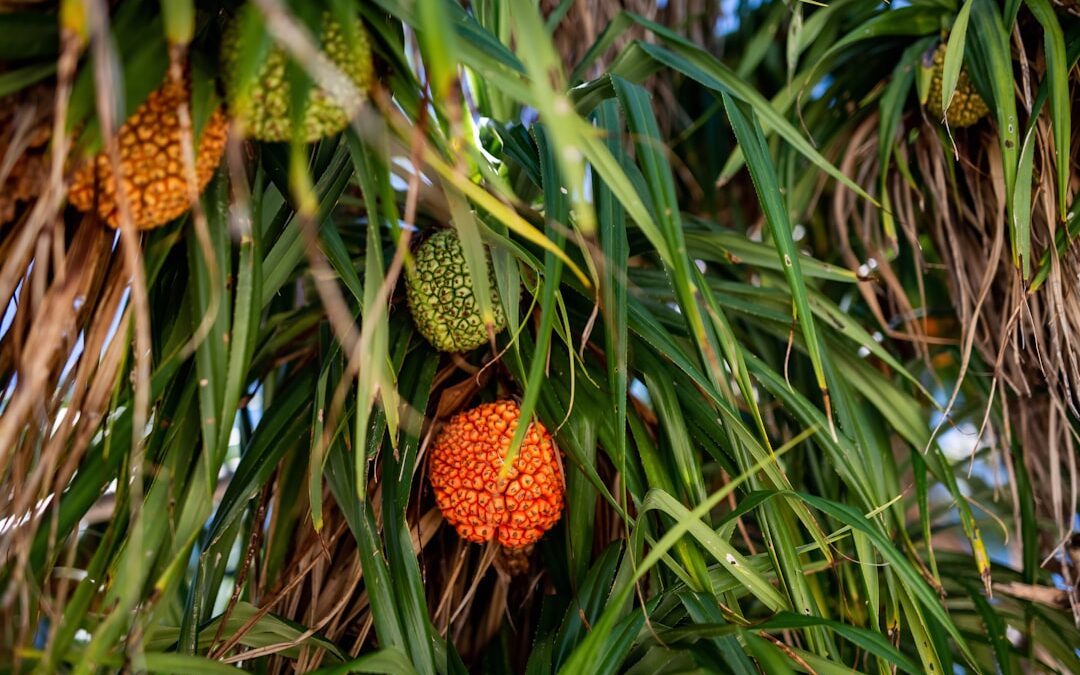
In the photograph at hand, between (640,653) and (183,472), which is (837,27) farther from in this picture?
(183,472)

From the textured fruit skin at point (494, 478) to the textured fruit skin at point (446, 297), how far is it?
0.21 ft

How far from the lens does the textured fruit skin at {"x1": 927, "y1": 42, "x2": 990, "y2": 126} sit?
0.82 metres

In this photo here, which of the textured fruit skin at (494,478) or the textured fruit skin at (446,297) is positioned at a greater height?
the textured fruit skin at (446,297)

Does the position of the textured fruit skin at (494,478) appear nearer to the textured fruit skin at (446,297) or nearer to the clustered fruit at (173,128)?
the textured fruit skin at (446,297)

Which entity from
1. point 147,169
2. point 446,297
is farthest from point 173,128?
point 446,297

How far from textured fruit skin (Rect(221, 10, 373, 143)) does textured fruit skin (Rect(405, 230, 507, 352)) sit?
0.19 m

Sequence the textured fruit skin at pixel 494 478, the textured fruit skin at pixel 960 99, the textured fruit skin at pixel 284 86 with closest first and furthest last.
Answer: the textured fruit skin at pixel 284 86 < the textured fruit skin at pixel 494 478 < the textured fruit skin at pixel 960 99

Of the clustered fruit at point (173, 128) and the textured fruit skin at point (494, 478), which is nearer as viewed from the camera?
the clustered fruit at point (173, 128)

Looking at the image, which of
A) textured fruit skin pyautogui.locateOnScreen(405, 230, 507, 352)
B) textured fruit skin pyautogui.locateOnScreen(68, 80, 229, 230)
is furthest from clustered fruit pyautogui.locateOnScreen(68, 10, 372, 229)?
textured fruit skin pyautogui.locateOnScreen(405, 230, 507, 352)

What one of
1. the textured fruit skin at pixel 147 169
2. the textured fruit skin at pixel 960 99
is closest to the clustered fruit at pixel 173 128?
the textured fruit skin at pixel 147 169

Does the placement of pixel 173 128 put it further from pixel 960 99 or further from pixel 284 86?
pixel 960 99

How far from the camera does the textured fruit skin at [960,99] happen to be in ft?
2.70

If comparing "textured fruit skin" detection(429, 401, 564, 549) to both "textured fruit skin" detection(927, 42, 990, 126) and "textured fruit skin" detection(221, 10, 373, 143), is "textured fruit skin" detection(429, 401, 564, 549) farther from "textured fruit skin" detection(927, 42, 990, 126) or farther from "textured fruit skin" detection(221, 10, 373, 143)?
"textured fruit skin" detection(927, 42, 990, 126)

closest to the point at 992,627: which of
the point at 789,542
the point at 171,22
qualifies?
the point at 789,542
